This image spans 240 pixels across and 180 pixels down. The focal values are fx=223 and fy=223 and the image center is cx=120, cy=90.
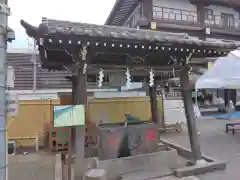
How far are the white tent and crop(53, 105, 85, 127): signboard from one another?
596cm

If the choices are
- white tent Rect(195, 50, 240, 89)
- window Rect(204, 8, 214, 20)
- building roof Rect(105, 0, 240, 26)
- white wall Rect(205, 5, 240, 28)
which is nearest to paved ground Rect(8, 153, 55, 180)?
white tent Rect(195, 50, 240, 89)

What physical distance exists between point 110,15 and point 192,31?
6582 millimetres

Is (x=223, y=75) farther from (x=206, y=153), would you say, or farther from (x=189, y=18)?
(x=189, y=18)

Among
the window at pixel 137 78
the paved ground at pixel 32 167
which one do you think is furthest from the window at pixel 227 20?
the paved ground at pixel 32 167

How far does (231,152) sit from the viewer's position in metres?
7.76

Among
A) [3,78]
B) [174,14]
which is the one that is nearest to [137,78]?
[3,78]

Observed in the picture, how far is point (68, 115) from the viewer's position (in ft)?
14.1

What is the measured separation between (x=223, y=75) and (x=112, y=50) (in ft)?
18.4

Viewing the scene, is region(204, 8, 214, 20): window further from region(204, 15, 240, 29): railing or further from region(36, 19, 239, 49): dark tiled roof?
region(36, 19, 239, 49): dark tiled roof

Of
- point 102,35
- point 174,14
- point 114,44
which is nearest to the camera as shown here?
point 102,35

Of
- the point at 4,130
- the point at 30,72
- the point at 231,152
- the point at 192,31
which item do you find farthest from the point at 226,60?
the point at 30,72

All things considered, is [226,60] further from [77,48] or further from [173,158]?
[77,48]

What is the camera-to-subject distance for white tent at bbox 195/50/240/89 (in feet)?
28.4

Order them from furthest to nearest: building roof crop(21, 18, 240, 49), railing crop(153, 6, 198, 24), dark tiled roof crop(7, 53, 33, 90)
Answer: railing crop(153, 6, 198, 24), dark tiled roof crop(7, 53, 33, 90), building roof crop(21, 18, 240, 49)
